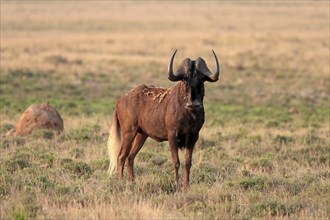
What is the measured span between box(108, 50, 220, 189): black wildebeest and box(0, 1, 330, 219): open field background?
1.68 feet

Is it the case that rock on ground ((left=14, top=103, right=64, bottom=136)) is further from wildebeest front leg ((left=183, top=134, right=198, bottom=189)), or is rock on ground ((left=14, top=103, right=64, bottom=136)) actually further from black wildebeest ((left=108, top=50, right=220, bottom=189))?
wildebeest front leg ((left=183, top=134, right=198, bottom=189))

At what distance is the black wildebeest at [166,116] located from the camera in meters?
10.3

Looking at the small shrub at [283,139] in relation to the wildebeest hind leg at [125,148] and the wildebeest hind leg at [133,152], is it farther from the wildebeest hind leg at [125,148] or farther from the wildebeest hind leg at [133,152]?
the wildebeest hind leg at [125,148]

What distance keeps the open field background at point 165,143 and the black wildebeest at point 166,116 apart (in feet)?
1.68

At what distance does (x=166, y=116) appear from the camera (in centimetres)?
1102

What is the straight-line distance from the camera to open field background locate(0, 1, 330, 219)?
30.4 feet

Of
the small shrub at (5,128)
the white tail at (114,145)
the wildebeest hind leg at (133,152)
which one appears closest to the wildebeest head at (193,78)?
the wildebeest hind leg at (133,152)

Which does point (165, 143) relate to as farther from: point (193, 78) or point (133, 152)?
point (193, 78)

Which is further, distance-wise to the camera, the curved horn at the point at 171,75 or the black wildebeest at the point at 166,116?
the black wildebeest at the point at 166,116

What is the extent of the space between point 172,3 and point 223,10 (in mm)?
20282

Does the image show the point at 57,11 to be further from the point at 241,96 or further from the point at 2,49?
the point at 241,96

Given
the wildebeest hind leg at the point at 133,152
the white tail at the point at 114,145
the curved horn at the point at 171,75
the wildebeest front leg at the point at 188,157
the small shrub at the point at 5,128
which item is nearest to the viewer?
the curved horn at the point at 171,75

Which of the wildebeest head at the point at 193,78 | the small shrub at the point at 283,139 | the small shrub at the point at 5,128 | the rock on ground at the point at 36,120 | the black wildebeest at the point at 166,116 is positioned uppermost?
the wildebeest head at the point at 193,78

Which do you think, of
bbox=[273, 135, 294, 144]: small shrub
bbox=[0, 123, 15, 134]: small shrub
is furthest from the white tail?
bbox=[0, 123, 15, 134]: small shrub
